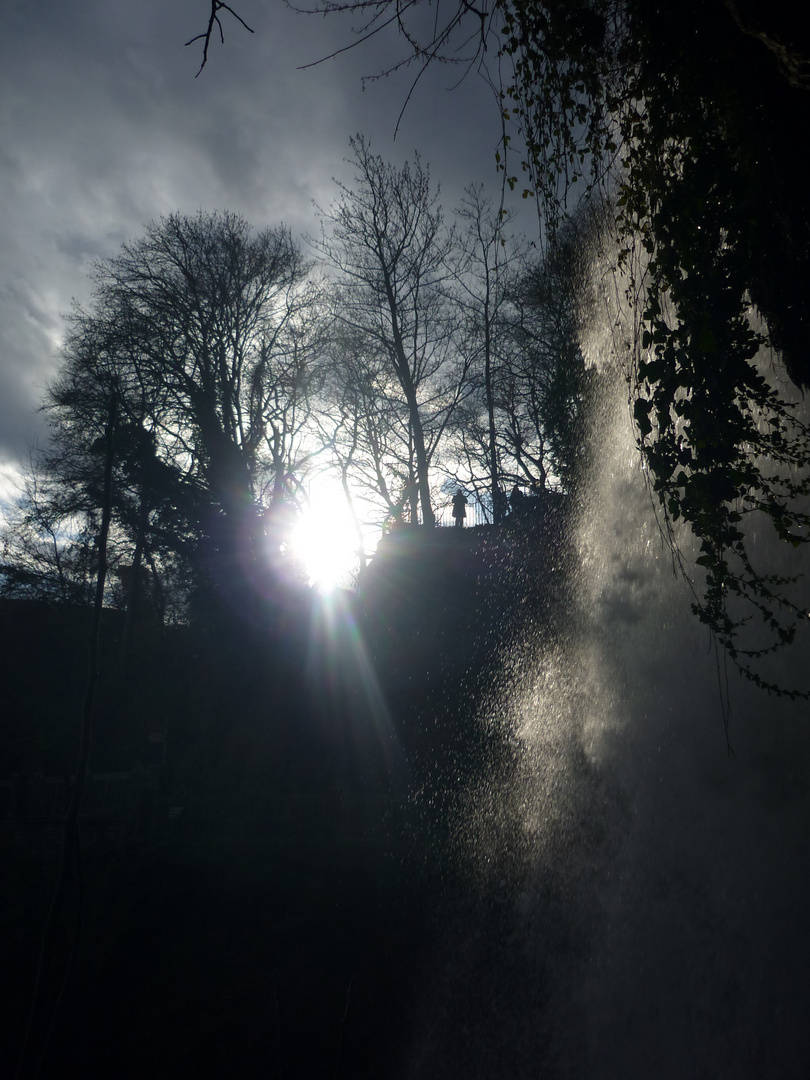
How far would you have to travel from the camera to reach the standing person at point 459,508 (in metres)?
19.9

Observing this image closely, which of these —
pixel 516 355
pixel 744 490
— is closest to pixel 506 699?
pixel 744 490

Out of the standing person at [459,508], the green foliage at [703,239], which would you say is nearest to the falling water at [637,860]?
the green foliage at [703,239]

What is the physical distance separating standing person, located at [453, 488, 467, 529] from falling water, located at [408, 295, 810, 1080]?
12.5 metres

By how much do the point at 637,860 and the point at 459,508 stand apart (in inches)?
649

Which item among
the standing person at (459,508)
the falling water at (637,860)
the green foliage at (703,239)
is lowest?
the falling water at (637,860)

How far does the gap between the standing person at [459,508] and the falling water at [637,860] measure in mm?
12498

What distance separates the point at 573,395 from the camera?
345 inches

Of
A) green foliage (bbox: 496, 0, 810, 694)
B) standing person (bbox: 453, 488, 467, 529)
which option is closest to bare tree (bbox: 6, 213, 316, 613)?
standing person (bbox: 453, 488, 467, 529)

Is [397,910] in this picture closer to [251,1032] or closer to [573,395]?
[251,1032]

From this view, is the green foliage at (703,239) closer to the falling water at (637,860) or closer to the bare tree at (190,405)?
the falling water at (637,860)

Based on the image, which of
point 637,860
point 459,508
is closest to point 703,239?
point 637,860

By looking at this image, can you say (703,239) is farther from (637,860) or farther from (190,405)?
(190,405)

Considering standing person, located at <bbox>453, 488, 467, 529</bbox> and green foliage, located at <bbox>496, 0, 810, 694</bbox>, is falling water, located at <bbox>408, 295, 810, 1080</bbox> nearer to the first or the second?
green foliage, located at <bbox>496, 0, 810, 694</bbox>

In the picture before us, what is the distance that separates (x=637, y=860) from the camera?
446 cm
